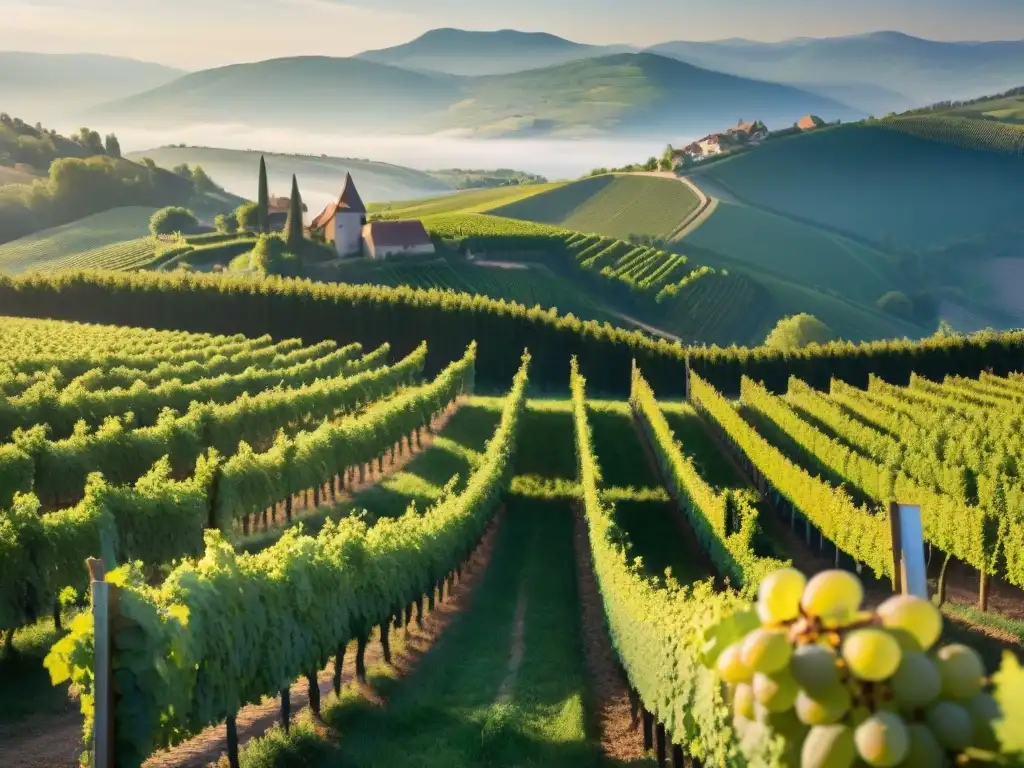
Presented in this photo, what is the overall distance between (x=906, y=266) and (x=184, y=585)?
477ft

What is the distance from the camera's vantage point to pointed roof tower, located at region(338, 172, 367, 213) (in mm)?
88125

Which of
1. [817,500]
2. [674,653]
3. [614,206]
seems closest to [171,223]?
[614,206]

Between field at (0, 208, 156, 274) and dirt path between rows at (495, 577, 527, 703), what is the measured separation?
82998mm

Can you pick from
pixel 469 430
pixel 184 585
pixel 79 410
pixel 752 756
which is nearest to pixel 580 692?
pixel 184 585

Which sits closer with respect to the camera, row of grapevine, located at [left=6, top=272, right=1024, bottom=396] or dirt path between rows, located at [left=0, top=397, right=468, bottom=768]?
dirt path between rows, located at [left=0, top=397, right=468, bottom=768]

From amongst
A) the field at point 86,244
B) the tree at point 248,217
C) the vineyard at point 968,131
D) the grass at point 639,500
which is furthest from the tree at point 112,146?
the grass at point 639,500

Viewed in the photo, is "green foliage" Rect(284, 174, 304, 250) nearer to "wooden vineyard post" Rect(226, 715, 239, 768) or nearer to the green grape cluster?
"wooden vineyard post" Rect(226, 715, 239, 768)

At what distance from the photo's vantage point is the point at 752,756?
5.55 metres

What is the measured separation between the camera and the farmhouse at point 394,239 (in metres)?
86.1

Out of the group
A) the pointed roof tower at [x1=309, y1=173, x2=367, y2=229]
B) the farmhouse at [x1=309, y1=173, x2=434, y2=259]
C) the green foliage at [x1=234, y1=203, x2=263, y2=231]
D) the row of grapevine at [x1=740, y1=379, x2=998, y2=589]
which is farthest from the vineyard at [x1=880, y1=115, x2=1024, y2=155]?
the row of grapevine at [x1=740, y1=379, x2=998, y2=589]

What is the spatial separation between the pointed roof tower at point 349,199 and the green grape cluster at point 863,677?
8596 centimetres

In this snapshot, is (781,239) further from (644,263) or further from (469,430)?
(469,430)

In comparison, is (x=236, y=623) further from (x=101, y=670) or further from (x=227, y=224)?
(x=227, y=224)

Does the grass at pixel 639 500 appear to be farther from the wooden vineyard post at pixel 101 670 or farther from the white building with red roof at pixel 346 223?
the white building with red roof at pixel 346 223
